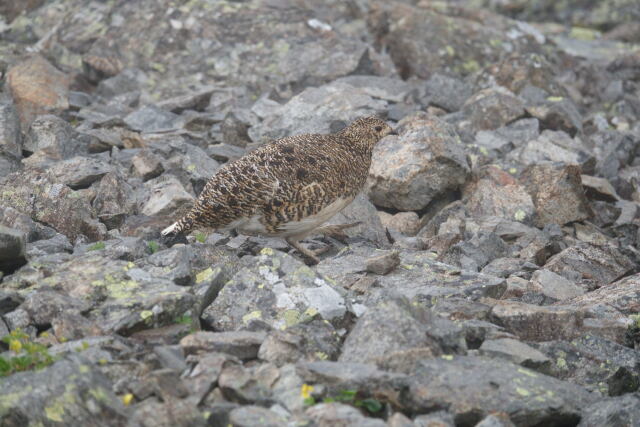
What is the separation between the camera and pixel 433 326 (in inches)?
224

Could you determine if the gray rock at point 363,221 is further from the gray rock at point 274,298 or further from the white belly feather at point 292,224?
the gray rock at point 274,298

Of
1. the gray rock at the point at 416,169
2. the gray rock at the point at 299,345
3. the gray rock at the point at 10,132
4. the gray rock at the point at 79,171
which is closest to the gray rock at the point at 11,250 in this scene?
the gray rock at the point at 299,345

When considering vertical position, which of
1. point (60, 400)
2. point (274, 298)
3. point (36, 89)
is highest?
point (60, 400)

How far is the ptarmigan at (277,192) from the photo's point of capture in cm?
738

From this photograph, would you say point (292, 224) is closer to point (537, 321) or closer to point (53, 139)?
point (537, 321)

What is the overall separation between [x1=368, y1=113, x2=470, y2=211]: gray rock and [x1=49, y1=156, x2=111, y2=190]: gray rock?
311cm

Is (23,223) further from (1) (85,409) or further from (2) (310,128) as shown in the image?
(2) (310,128)

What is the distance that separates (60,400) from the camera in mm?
4527

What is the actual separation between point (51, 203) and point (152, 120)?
3.82 m

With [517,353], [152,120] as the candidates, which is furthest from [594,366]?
[152,120]

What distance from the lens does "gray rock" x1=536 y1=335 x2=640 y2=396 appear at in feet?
19.9

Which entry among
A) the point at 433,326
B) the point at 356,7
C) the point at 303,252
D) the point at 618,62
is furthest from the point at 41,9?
the point at 433,326

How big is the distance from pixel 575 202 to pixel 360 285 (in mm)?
4153

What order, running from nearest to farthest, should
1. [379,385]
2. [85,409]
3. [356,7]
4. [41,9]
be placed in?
1. [85,409]
2. [379,385]
3. [41,9]
4. [356,7]
